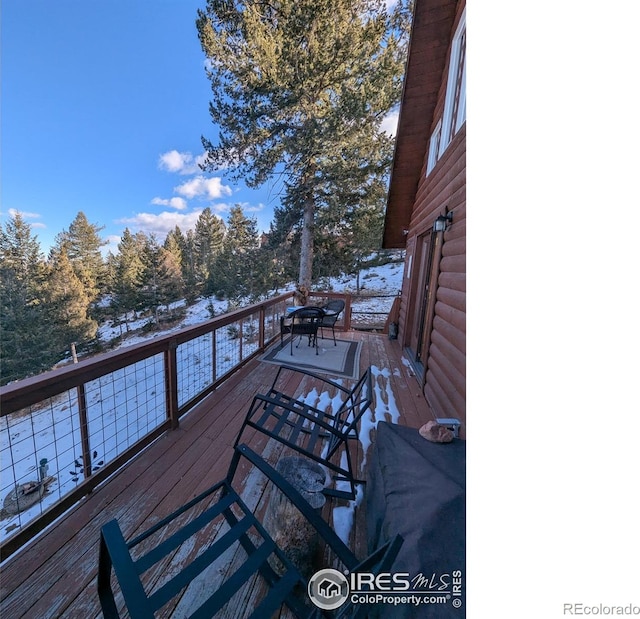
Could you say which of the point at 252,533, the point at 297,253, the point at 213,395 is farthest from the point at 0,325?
the point at 252,533

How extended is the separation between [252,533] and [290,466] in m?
0.37

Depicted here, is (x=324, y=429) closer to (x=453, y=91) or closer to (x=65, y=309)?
(x=453, y=91)

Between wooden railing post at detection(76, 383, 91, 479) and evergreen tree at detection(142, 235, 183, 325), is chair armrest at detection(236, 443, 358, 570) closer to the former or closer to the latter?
wooden railing post at detection(76, 383, 91, 479)

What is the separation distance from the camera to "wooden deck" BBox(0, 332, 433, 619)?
3.84 ft

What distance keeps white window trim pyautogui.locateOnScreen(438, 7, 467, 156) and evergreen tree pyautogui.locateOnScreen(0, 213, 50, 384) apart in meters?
19.9

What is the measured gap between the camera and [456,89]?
114 inches

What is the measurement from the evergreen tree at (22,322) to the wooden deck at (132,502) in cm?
1773

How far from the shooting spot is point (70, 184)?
2806cm

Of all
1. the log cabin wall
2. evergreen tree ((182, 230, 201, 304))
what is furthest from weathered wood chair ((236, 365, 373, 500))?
evergreen tree ((182, 230, 201, 304))

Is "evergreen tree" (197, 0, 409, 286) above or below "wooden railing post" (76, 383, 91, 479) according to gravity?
above

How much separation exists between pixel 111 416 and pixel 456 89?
11.8m
